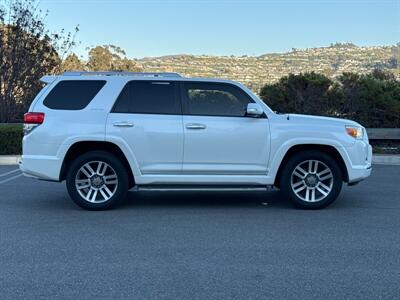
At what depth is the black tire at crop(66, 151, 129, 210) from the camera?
8461 mm

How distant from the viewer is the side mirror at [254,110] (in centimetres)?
841

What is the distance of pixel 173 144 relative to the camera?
27.8 ft

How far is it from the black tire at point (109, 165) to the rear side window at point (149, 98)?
27.8 inches

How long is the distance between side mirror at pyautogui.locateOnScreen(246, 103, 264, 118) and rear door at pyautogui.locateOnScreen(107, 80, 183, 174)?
38.8 inches

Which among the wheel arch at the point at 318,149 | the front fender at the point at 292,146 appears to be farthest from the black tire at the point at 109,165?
the wheel arch at the point at 318,149

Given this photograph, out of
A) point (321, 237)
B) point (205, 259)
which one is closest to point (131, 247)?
point (205, 259)

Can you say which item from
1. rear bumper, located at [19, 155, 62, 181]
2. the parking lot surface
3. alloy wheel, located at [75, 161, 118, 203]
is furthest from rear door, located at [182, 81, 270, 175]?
rear bumper, located at [19, 155, 62, 181]

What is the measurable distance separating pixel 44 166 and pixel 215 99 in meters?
2.64

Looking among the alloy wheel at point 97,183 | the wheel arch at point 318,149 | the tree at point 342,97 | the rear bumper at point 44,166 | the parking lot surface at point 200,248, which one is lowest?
the parking lot surface at point 200,248

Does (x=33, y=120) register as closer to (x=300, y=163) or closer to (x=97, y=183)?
(x=97, y=183)

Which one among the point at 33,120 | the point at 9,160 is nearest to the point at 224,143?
the point at 33,120

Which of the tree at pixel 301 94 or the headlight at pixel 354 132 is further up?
the tree at pixel 301 94

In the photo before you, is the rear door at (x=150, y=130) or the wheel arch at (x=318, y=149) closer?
the rear door at (x=150, y=130)

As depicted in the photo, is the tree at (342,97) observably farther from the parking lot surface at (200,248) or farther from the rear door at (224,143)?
the rear door at (224,143)
